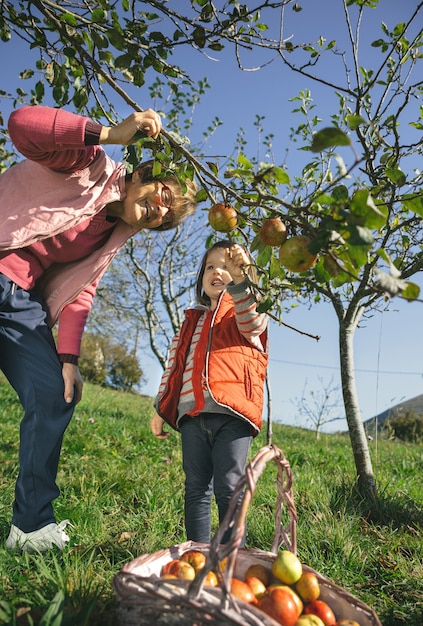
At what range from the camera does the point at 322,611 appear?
1.36m

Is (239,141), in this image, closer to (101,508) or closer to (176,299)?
(176,299)

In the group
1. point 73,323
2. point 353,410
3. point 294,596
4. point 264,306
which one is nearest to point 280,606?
point 294,596

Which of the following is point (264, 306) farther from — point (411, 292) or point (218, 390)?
point (218, 390)

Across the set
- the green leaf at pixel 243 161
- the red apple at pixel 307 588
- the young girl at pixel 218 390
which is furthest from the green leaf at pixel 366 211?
the red apple at pixel 307 588

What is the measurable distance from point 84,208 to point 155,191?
1.07ft

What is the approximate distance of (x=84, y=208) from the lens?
6.52 feet

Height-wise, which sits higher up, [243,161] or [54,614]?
[243,161]

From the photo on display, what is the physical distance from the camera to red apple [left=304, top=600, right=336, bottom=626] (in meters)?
1.35

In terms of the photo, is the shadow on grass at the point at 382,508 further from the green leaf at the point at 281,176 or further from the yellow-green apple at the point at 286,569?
the green leaf at the point at 281,176

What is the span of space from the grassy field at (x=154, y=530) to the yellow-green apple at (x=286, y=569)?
0.48 m

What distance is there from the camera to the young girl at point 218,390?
6.75ft

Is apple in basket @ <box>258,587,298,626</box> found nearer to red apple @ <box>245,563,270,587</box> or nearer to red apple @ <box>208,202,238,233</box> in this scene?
red apple @ <box>245,563,270,587</box>

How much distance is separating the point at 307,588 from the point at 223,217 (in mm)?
1088

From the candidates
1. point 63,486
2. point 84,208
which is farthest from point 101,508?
point 84,208
